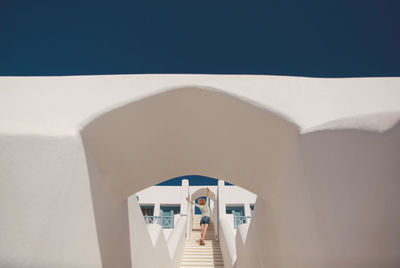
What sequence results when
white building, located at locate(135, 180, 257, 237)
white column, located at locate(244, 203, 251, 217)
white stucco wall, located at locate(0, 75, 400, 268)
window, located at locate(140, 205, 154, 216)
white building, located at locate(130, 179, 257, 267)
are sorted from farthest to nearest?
window, located at locate(140, 205, 154, 216), white building, located at locate(135, 180, 257, 237), white column, located at locate(244, 203, 251, 217), white building, located at locate(130, 179, 257, 267), white stucco wall, located at locate(0, 75, 400, 268)

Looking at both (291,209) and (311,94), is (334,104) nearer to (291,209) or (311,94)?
(311,94)

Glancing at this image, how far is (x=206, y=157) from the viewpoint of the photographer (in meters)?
3.12

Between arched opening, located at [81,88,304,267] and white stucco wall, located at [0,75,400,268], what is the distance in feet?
0.05

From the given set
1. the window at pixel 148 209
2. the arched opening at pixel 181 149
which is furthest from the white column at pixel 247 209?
the arched opening at pixel 181 149

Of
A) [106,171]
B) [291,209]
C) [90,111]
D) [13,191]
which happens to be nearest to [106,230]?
[106,171]

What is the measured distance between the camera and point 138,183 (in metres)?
3.26

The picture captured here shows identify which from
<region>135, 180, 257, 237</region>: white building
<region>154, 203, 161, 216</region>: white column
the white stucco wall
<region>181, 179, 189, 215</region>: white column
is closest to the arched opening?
the white stucco wall

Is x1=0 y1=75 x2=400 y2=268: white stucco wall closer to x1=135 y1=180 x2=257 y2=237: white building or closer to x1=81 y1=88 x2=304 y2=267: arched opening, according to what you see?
x1=81 y1=88 x2=304 y2=267: arched opening

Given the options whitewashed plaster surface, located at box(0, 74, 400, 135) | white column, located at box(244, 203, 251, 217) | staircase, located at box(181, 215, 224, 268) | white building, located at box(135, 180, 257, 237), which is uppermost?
whitewashed plaster surface, located at box(0, 74, 400, 135)

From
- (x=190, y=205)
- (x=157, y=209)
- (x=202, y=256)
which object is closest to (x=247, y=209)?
(x=190, y=205)

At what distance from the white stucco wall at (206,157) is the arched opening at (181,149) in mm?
14

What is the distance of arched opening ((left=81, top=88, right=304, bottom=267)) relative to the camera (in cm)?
234

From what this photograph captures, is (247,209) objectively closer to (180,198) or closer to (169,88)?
(180,198)

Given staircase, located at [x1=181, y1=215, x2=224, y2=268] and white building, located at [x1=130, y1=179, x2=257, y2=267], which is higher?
white building, located at [x1=130, y1=179, x2=257, y2=267]
